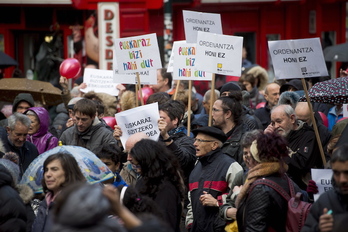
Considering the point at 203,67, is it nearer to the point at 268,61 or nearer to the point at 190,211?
the point at 190,211

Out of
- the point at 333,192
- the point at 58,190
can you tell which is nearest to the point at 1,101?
the point at 58,190

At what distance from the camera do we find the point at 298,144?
26.6ft

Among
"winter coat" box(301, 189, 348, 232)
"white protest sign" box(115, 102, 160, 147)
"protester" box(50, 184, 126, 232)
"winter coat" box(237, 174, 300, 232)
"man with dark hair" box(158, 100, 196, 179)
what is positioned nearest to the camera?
"protester" box(50, 184, 126, 232)

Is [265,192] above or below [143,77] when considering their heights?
below

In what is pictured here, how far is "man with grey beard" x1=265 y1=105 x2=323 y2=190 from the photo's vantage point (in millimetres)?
7949

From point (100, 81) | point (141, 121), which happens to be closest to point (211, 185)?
point (141, 121)

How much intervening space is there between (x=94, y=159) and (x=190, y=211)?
55.9 inches

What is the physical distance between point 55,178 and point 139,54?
172 inches

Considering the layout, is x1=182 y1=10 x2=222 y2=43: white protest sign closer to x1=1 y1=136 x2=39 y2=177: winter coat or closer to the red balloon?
x1=1 y1=136 x2=39 y2=177: winter coat

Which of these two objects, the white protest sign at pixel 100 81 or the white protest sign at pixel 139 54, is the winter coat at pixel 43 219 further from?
the white protest sign at pixel 100 81

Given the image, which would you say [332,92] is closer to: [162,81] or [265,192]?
[265,192]

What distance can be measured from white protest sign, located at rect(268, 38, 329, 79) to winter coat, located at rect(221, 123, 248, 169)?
906mm

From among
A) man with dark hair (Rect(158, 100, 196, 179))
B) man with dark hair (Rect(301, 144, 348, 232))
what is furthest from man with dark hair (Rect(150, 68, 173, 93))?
man with dark hair (Rect(301, 144, 348, 232))

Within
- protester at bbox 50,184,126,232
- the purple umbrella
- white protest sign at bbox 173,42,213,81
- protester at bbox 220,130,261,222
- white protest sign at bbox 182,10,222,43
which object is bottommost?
protester at bbox 220,130,261,222
